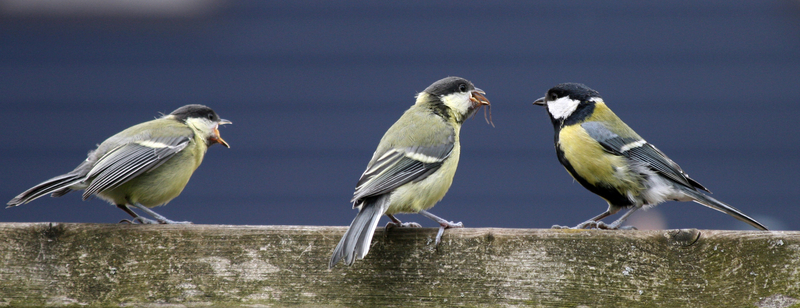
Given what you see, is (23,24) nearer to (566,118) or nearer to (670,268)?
(566,118)

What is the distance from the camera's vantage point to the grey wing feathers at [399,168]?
254 cm

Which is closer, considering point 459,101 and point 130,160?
point 130,160

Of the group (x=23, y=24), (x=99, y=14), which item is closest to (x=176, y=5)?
(x=99, y=14)

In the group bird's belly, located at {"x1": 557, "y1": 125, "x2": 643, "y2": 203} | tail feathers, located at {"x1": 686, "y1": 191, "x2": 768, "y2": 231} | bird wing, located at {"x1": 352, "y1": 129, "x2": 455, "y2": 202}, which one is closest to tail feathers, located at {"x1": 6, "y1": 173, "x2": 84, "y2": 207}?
bird wing, located at {"x1": 352, "y1": 129, "x2": 455, "y2": 202}

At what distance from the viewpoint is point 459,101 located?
3459 millimetres

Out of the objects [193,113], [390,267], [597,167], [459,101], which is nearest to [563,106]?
[597,167]

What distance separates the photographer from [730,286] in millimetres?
1934

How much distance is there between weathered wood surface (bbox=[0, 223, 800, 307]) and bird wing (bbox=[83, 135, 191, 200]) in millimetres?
621

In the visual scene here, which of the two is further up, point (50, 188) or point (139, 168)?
point (139, 168)

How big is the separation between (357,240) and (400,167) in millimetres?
796

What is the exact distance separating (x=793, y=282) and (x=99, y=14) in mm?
6324

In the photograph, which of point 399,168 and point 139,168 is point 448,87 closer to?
point 399,168

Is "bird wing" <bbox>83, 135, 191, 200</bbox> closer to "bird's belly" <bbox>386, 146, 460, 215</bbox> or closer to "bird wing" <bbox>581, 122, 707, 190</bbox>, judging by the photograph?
"bird's belly" <bbox>386, 146, 460, 215</bbox>

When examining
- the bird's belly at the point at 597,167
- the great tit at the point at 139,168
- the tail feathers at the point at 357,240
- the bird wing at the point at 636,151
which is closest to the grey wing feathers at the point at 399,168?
the tail feathers at the point at 357,240
